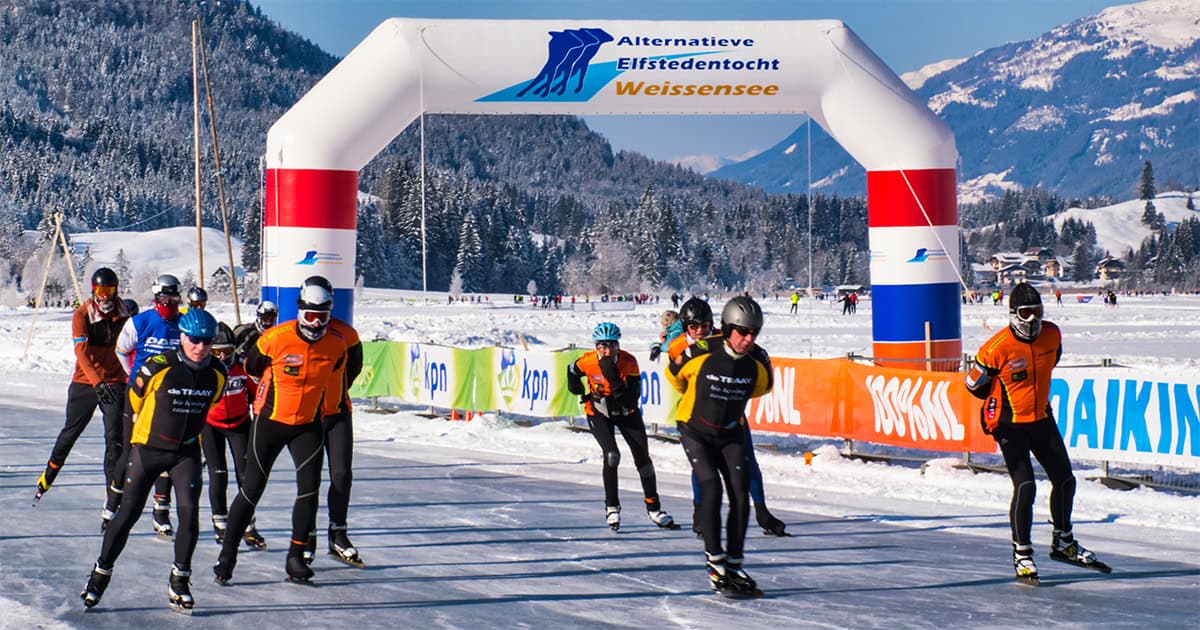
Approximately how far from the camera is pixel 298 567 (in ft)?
26.1

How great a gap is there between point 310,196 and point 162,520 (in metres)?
6.94

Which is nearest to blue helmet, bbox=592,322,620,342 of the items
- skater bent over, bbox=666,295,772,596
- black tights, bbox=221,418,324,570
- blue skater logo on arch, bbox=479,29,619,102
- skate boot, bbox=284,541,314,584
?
skater bent over, bbox=666,295,772,596

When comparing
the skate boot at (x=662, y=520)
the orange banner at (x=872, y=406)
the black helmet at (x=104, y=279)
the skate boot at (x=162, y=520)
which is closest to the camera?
the skate boot at (x=162, y=520)

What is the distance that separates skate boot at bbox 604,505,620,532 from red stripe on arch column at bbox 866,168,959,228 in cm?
690

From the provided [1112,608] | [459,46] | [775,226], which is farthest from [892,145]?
[775,226]

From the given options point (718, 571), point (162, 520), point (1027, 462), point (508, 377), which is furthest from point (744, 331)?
point (508, 377)

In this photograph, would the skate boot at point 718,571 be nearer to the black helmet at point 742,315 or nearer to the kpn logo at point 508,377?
the black helmet at point 742,315

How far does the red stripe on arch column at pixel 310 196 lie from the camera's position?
15.8m

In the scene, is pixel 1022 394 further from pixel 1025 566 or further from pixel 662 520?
pixel 662 520

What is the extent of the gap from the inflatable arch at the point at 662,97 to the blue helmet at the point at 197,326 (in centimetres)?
874

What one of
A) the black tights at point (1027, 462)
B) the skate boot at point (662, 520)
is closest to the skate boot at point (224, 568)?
the skate boot at point (662, 520)

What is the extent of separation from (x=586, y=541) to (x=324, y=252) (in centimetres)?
752

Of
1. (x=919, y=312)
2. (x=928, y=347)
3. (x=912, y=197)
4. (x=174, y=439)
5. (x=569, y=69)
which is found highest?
(x=569, y=69)

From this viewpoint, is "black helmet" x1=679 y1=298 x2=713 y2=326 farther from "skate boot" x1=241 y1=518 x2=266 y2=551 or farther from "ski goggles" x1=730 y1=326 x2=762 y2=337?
"skate boot" x1=241 y1=518 x2=266 y2=551
